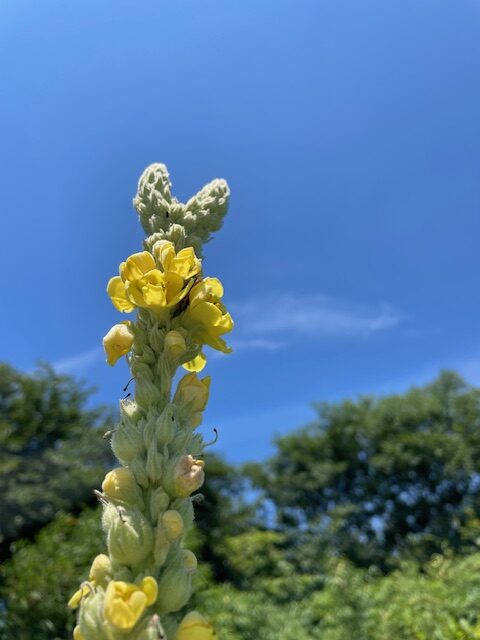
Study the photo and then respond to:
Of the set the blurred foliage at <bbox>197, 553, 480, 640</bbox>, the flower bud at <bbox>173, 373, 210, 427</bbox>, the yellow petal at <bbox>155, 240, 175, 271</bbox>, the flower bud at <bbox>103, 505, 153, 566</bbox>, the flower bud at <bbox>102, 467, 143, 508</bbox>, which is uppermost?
the yellow petal at <bbox>155, 240, 175, 271</bbox>

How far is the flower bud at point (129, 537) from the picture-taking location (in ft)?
4.17

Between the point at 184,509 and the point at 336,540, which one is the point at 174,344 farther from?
the point at 336,540

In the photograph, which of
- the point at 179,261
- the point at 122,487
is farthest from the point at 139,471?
the point at 179,261

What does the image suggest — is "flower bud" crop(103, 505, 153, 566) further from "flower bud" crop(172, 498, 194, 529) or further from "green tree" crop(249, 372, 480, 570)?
"green tree" crop(249, 372, 480, 570)

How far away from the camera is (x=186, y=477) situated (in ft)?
4.48

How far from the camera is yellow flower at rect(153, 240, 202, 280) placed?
5.23 ft

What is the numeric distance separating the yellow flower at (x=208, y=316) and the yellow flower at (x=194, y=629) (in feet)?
2.51

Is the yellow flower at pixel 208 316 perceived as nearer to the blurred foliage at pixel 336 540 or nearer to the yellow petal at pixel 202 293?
the yellow petal at pixel 202 293

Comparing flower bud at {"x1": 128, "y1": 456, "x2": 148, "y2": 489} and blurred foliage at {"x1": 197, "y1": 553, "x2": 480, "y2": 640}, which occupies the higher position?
flower bud at {"x1": 128, "y1": 456, "x2": 148, "y2": 489}

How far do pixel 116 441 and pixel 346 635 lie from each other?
24.8ft

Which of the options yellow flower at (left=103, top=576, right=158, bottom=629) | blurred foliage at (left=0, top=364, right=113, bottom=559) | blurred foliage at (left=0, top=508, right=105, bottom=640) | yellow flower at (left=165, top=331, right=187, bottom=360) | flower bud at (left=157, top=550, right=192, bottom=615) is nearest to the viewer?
yellow flower at (left=103, top=576, right=158, bottom=629)

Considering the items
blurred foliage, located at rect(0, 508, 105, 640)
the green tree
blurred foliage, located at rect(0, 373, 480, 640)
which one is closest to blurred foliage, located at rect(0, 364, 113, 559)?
blurred foliage, located at rect(0, 373, 480, 640)

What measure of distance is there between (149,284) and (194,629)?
92 cm

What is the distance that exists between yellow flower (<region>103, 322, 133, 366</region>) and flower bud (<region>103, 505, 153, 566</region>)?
48 cm
